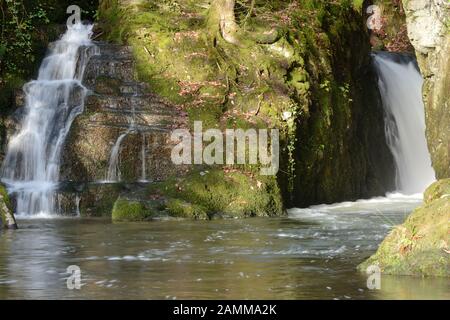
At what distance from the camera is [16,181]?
64.4 feet

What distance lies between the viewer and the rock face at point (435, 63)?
19.8 metres

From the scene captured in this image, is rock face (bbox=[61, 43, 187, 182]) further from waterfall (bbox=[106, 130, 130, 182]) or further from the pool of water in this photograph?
the pool of water

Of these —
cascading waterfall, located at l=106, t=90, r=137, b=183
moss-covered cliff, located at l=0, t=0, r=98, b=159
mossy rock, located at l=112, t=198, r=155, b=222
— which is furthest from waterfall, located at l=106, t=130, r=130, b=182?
moss-covered cliff, located at l=0, t=0, r=98, b=159

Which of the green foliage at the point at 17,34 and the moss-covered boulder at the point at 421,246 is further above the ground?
the green foliage at the point at 17,34

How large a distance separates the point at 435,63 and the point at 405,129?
20.8 feet

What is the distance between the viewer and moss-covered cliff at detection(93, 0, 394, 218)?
802 inches

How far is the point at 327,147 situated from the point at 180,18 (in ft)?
15.5

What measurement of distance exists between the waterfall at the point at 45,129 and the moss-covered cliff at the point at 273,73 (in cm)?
143

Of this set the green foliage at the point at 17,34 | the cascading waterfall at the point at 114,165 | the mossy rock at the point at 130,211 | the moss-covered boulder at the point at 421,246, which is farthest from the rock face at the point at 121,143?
the moss-covered boulder at the point at 421,246

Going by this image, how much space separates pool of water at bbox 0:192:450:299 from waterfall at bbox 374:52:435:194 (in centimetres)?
805

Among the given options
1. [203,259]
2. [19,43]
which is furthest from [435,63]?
[203,259]

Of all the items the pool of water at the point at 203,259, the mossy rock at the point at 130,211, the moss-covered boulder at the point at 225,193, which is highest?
the moss-covered boulder at the point at 225,193

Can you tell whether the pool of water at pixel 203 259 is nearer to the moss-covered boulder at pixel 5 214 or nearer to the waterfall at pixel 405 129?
the moss-covered boulder at pixel 5 214
